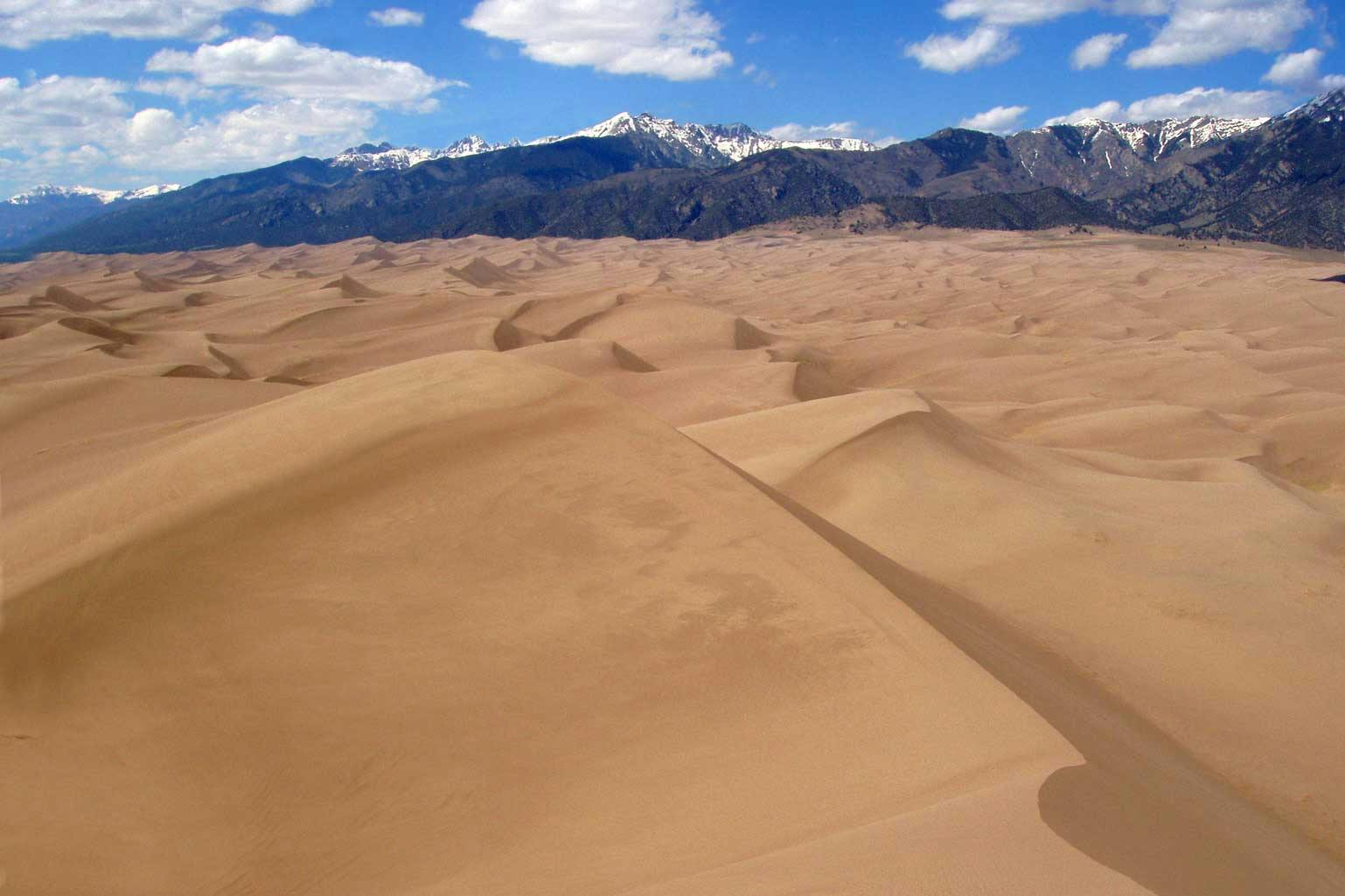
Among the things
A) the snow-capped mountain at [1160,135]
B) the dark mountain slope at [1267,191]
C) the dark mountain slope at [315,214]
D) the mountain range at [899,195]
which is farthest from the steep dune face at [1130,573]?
the snow-capped mountain at [1160,135]

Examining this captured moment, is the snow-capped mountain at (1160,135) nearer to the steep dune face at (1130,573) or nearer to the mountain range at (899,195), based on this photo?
the mountain range at (899,195)

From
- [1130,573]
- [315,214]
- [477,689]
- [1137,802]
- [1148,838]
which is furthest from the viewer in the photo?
[315,214]

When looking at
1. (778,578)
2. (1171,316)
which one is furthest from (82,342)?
(1171,316)

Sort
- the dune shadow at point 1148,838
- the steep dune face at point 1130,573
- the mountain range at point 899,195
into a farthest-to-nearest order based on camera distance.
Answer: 1. the mountain range at point 899,195
2. the steep dune face at point 1130,573
3. the dune shadow at point 1148,838

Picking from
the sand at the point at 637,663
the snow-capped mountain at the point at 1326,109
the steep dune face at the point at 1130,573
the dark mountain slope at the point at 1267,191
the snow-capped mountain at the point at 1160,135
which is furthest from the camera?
the snow-capped mountain at the point at 1160,135

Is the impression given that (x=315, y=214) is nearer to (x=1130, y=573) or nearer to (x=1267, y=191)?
(x=1267, y=191)

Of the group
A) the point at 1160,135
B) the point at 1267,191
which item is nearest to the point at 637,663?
the point at 1267,191
